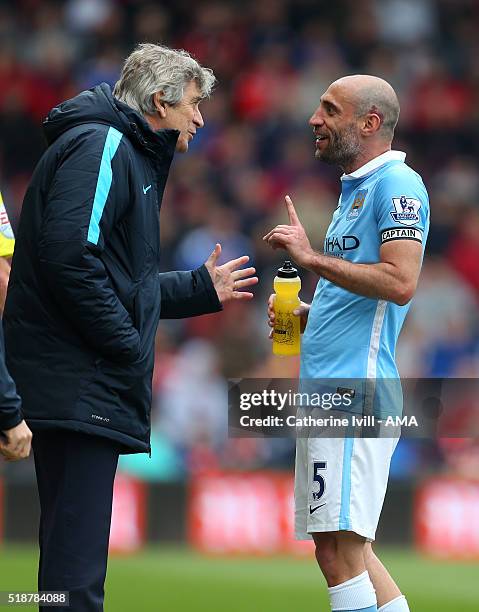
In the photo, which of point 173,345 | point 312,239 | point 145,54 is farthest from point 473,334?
point 145,54

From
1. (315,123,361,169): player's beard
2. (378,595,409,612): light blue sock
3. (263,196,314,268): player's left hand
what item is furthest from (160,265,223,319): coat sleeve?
(378,595,409,612): light blue sock

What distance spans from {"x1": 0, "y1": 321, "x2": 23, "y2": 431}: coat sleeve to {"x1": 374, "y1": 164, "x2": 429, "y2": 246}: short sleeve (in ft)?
4.82

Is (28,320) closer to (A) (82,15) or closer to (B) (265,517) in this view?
(B) (265,517)

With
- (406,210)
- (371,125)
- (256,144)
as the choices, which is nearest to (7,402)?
(406,210)

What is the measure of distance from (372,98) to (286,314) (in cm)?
89

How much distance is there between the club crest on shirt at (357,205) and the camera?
16.0 feet

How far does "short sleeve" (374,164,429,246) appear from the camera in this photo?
15.3 feet

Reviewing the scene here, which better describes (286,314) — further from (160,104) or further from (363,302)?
(160,104)

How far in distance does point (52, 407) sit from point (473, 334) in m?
8.39

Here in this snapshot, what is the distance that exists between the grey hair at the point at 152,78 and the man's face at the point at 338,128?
1.82 feet

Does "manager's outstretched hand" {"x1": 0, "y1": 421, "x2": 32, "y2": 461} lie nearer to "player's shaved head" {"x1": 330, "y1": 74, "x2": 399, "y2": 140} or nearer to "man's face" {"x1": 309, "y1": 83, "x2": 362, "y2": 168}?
"man's face" {"x1": 309, "y1": 83, "x2": 362, "y2": 168}

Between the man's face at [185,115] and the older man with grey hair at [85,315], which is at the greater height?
the man's face at [185,115]

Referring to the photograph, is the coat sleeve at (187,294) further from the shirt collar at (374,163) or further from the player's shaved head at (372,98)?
the player's shaved head at (372,98)
